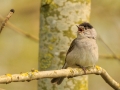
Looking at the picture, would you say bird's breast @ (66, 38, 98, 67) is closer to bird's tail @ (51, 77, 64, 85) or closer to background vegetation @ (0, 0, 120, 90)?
bird's tail @ (51, 77, 64, 85)

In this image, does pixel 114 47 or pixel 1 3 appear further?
pixel 1 3

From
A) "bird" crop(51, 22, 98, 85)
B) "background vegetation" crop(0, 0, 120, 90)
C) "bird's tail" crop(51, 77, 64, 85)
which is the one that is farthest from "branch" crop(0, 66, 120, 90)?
"background vegetation" crop(0, 0, 120, 90)

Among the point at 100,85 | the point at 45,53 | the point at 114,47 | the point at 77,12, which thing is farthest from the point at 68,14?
the point at 100,85

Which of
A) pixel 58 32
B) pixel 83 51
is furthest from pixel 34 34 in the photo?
pixel 58 32

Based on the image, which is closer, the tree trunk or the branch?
the branch

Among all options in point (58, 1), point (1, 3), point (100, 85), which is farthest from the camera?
point (100, 85)

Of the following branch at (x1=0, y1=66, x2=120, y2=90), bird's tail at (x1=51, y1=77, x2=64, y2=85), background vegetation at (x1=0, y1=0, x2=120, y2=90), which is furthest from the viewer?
background vegetation at (x1=0, y1=0, x2=120, y2=90)

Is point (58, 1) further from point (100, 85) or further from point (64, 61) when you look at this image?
point (100, 85)

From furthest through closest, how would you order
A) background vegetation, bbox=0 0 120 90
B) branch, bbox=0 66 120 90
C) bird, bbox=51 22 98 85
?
background vegetation, bbox=0 0 120 90 → bird, bbox=51 22 98 85 → branch, bbox=0 66 120 90

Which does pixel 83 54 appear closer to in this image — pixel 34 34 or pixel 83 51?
pixel 83 51
